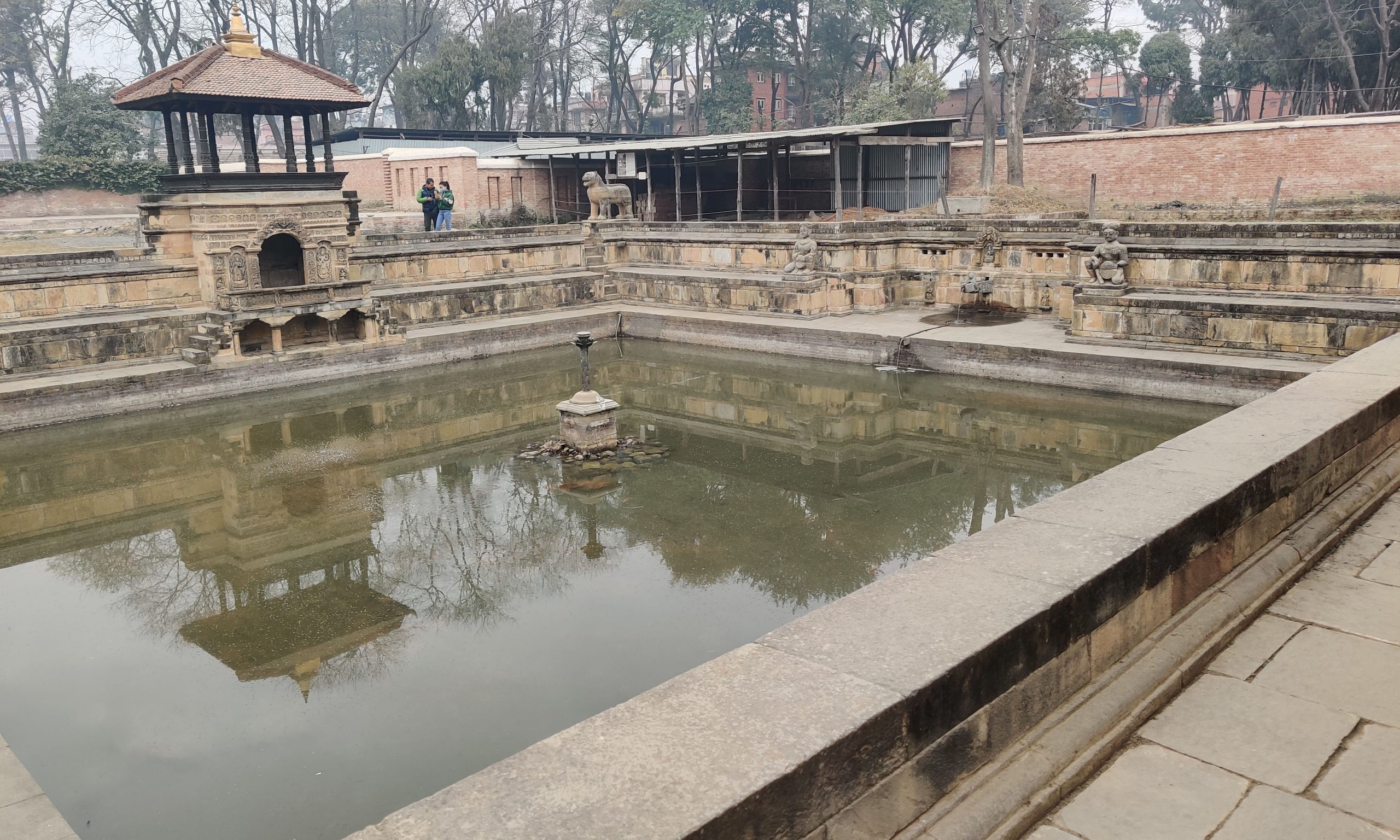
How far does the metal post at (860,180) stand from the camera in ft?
70.0

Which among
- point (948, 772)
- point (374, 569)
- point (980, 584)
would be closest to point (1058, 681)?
point (980, 584)

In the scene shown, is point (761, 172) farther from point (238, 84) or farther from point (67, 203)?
point (67, 203)

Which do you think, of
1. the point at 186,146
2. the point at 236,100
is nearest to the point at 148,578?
the point at 236,100

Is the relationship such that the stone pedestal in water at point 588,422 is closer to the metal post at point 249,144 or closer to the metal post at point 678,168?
the metal post at point 249,144

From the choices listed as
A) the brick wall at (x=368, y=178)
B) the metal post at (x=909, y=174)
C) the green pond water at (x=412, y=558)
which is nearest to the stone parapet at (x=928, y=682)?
the green pond water at (x=412, y=558)

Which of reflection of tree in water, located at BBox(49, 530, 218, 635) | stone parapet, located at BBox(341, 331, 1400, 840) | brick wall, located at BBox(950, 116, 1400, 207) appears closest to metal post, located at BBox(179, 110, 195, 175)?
reflection of tree in water, located at BBox(49, 530, 218, 635)

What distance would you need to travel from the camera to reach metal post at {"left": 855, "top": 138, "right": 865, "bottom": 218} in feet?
70.0

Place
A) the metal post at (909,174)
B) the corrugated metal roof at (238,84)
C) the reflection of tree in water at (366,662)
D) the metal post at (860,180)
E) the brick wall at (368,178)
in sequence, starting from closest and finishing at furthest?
the reflection of tree in water at (366,662)
the corrugated metal roof at (238,84)
the metal post at (860,180)
the metal post at (909,174)
the brick wall at (368,178)

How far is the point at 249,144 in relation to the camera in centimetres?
1460

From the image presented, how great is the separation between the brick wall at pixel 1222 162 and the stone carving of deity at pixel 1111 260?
10.2 metres

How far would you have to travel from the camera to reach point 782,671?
2.62m

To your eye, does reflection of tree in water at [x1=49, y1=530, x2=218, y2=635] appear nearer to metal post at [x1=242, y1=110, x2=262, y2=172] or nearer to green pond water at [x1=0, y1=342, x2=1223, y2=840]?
green pond water at [x1=0, y1=342, x2=1223, y2=840]

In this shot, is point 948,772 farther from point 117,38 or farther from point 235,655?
point 117,38

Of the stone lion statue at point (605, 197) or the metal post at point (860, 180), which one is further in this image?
the metal post at point (860, 180)
